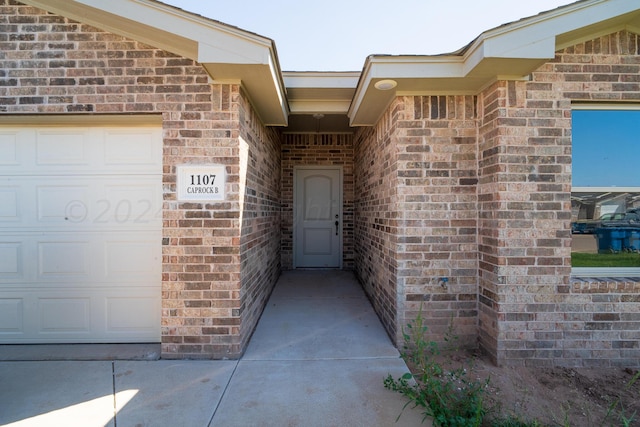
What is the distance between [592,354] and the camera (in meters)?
2.88

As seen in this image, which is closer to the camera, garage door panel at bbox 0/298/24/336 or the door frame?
garage door panel at bbox 0/298/24/336

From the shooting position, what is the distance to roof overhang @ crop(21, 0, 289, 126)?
2629 mm

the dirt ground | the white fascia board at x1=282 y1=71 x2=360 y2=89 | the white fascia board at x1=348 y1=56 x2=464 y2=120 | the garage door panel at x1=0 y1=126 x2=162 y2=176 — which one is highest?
the white fascia board at x1=282 y1=71 x2=360 y2=89

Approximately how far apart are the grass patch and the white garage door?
4.47 meters

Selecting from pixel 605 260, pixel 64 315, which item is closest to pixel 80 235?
pixel 64 315

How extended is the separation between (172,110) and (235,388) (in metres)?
2.74

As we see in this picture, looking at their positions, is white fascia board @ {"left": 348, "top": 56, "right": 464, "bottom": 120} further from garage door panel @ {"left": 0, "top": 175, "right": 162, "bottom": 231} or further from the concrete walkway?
the concrete walkway

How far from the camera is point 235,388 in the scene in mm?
2516

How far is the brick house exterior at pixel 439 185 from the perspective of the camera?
2.86 metres

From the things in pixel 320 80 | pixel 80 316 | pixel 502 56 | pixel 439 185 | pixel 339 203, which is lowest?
pixel 80 316

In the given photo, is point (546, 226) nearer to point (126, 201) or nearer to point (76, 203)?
point (126, 201)

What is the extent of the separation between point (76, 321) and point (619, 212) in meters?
6.01

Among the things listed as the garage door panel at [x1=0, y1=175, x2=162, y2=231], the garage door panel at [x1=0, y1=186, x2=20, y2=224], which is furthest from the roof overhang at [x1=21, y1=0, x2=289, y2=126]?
the garage door panel at [x1=0, y1=186, x2=20, y2=224]

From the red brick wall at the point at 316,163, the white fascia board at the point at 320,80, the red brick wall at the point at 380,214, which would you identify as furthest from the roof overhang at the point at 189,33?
the red brick wall at the point at 316,163
